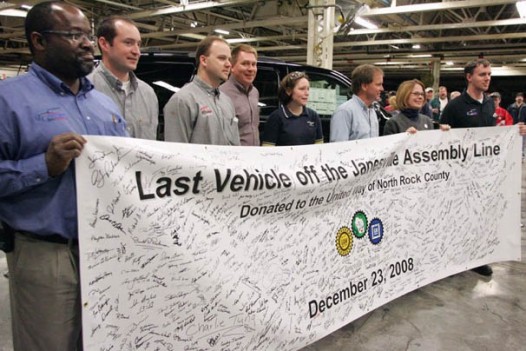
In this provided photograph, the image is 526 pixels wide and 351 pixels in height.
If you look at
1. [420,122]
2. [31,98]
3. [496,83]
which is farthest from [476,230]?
[496,83]

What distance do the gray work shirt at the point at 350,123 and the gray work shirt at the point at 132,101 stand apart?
47.1 inches

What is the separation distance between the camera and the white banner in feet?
4.79

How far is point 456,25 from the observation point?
31.9 feet

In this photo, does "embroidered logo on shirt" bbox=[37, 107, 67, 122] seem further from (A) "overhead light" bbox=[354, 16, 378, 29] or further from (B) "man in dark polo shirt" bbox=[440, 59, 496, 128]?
(A) "overhead light" bbox=[354, 16, 378, 29]

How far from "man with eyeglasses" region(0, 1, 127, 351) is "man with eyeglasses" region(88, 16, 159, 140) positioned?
2.78 feet

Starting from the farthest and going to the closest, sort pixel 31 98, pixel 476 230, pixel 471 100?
pixel 471 100, pixel 476 230, pixel 31 98

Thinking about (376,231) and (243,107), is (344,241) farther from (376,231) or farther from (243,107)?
(243,107)

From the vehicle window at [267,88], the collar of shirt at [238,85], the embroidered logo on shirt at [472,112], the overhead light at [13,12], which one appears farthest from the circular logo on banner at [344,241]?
the overhead light at [13,12]

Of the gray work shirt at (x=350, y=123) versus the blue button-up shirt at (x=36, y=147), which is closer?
the blue button-up shirt at (x=36, y=147)

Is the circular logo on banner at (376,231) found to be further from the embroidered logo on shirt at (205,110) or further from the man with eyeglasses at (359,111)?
the embroidered logo on shirt at (205,110)

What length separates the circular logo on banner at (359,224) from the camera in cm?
235

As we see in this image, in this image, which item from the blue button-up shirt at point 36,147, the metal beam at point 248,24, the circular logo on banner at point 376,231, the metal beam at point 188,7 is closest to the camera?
the blue button-up shirt at point 36,147

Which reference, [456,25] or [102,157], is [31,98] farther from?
[456,25]

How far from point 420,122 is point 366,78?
21.0 inches
